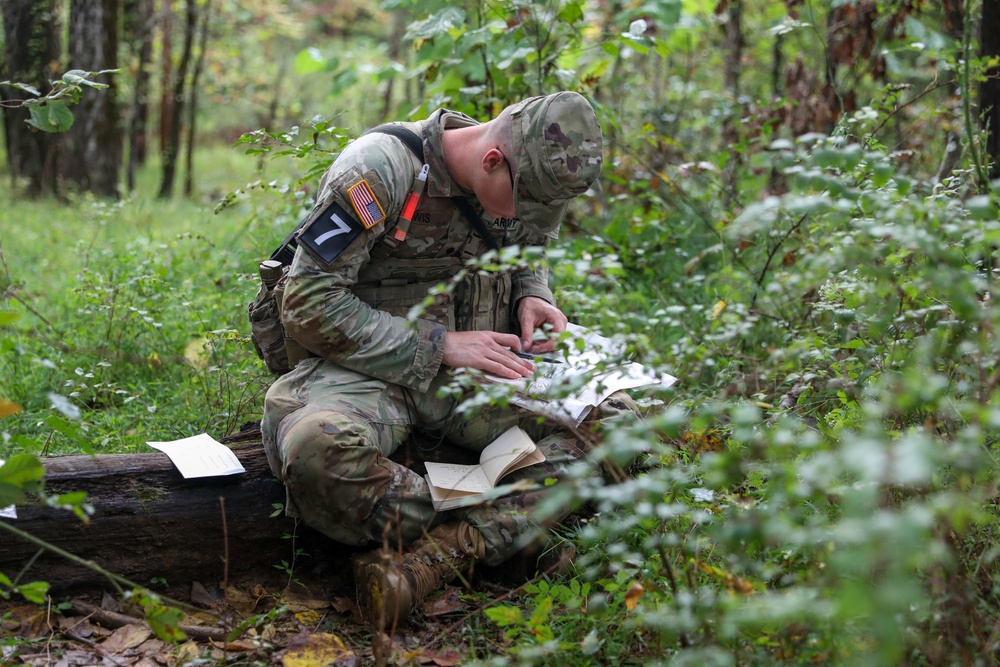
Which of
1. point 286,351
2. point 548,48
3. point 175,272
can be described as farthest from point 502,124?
point 175,272

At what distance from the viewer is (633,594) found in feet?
6.87

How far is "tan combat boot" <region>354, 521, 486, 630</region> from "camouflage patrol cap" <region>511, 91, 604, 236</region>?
102 centimetres

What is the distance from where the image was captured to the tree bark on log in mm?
2480

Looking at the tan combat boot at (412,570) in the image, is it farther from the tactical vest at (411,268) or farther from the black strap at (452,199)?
the black strap at (452,199)

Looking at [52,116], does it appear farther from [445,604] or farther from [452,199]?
[445,604]

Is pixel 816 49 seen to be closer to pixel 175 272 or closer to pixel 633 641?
pixel 175 272

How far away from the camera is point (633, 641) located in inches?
85.7

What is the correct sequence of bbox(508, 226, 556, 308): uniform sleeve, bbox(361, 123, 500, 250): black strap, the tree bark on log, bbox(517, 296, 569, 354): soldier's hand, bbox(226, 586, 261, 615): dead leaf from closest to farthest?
the tree bark on log, bbox(226, 586, 261, 615): dead leaf, bbox(361, 123, 500, 250): black strap, bbox(517, 296, 569, 354): soldier's hand, bbox(508, 226, 556, 308): uniform sleeve

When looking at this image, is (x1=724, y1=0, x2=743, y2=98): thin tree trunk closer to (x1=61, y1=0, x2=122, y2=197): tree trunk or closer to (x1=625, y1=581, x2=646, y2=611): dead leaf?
(x1=625, y1=581, x2=646, y2=611): dead leaf

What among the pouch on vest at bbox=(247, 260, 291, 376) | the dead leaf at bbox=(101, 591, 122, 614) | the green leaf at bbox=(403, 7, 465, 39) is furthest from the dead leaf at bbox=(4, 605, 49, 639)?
the green leaf at bbox=(403, 7, 465, 39)

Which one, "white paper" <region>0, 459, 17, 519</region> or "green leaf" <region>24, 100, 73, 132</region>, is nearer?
"white paper" <region>0, 459, 17, 519</region>

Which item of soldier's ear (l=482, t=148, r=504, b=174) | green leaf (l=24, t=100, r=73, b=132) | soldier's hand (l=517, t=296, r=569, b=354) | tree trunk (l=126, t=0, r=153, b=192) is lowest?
tree trunk (l=126, t=0, r=153, b=192)

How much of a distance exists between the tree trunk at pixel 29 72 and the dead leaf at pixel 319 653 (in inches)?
265

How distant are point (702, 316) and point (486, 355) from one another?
1533 mm
